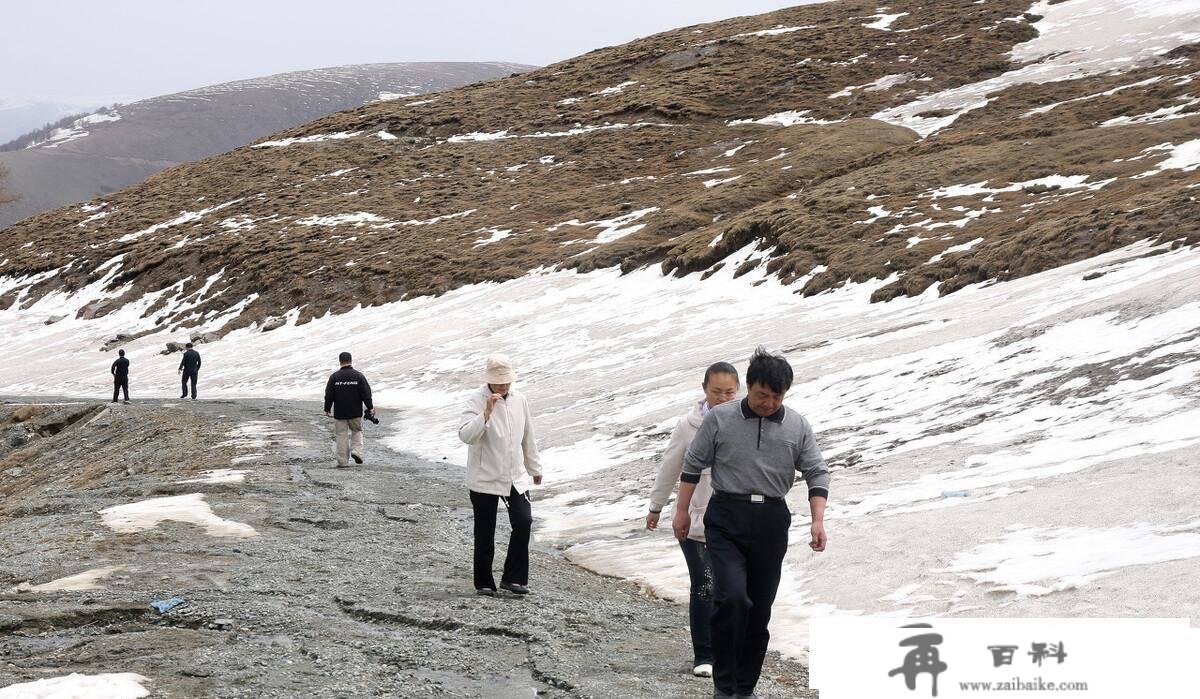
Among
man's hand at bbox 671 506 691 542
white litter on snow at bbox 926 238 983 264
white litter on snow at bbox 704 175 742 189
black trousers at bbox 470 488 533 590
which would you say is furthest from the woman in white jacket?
white litter on snow at bbox 704 175 742 189

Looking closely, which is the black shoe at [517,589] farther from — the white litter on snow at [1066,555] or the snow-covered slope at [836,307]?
the white litter on snow at [1066,555]

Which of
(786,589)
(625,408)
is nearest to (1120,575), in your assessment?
(786,589)

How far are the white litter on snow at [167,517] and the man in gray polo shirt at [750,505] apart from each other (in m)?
6.68

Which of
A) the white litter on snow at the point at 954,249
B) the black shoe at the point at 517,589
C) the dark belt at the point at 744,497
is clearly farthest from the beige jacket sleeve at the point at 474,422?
the white litter on snow at the point at 954,249

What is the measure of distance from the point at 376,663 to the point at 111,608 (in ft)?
7.24

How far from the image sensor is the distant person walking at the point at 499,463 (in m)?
8.89

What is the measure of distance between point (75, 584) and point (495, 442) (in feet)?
11.2

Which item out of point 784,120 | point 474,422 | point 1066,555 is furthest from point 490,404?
point 784,120

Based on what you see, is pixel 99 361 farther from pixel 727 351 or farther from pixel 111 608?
pixel 111 608

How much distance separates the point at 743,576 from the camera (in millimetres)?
6352

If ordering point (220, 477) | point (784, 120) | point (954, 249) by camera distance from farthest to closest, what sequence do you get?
point (784, 120), point (954, 249), point (220, 477)

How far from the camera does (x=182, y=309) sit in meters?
54.4

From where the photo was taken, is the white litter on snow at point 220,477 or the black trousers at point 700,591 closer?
the black trousers at point 700,591

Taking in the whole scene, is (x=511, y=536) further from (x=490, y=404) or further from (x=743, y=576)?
(x=743, y=576)
